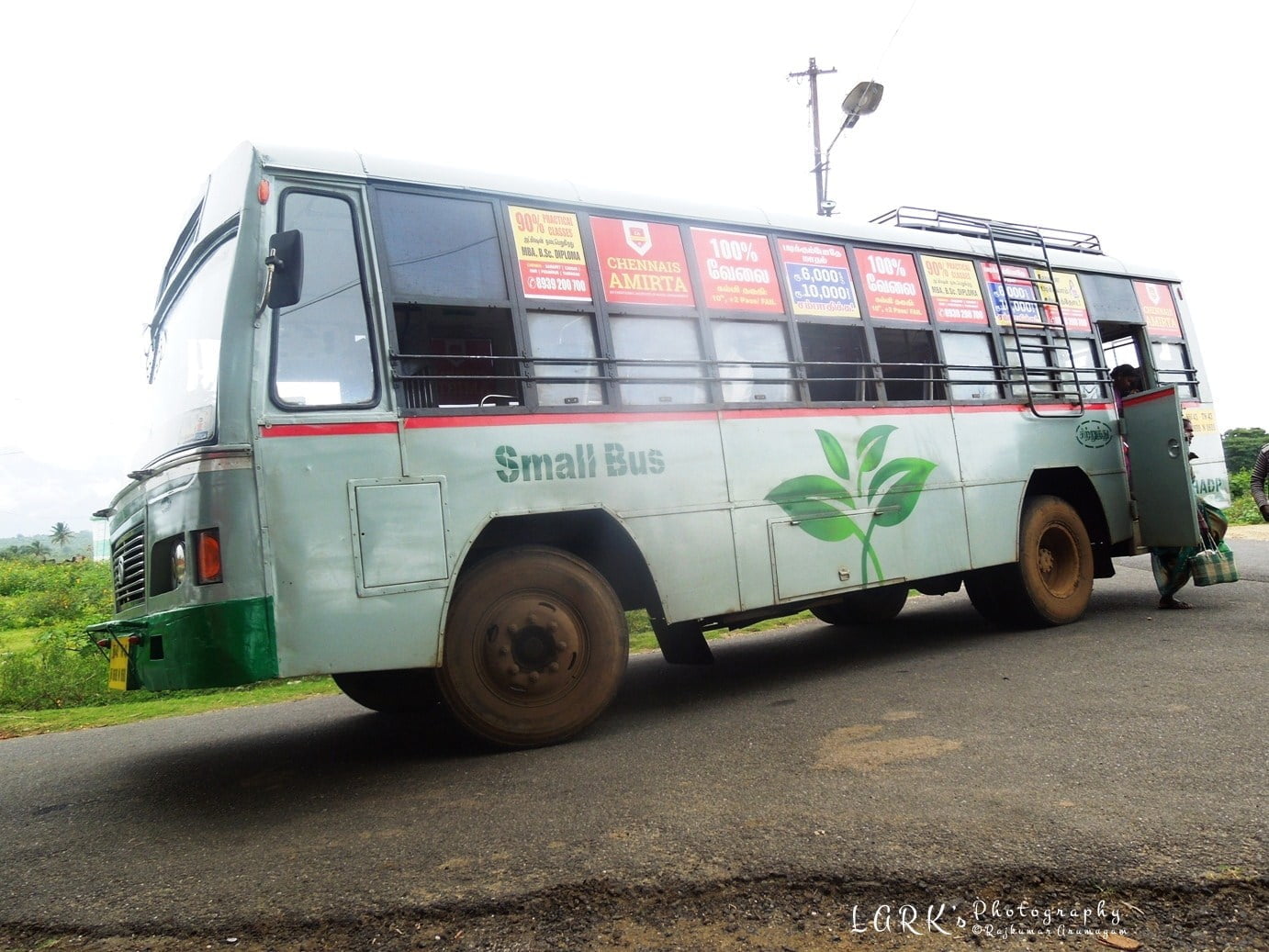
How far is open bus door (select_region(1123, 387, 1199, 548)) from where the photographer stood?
7.47 metres

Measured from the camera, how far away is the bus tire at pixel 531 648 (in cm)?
439

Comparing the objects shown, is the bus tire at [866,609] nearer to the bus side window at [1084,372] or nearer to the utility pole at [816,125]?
the bus side window at [1084,372]

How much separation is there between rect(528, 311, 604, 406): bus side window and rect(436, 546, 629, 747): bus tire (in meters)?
0.85

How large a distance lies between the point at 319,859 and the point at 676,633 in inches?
116

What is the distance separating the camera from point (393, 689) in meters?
5.56

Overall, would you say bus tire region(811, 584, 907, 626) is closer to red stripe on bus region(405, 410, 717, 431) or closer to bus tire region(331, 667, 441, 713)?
red stripe on bus region(405, 410, 717, 431)

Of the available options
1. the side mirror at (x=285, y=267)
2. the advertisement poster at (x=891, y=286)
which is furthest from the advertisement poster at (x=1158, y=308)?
the side mirror at (x=285, y=267)

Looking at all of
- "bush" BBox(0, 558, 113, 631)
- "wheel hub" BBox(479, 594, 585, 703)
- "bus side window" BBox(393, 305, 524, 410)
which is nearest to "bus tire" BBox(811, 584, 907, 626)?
"wheel hub" BBox(479, 594, 585, 703)

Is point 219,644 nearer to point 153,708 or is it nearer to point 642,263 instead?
point 642,263

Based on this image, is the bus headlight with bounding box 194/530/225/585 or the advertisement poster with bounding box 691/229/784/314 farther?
the advertisement poster with bounding box 691/229/784/314

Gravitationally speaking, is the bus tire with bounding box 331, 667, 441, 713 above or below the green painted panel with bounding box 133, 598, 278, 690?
below

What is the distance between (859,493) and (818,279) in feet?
4.96

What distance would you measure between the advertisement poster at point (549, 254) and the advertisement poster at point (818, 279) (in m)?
1.66

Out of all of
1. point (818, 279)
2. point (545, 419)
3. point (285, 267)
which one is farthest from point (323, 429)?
point (818, 279)
